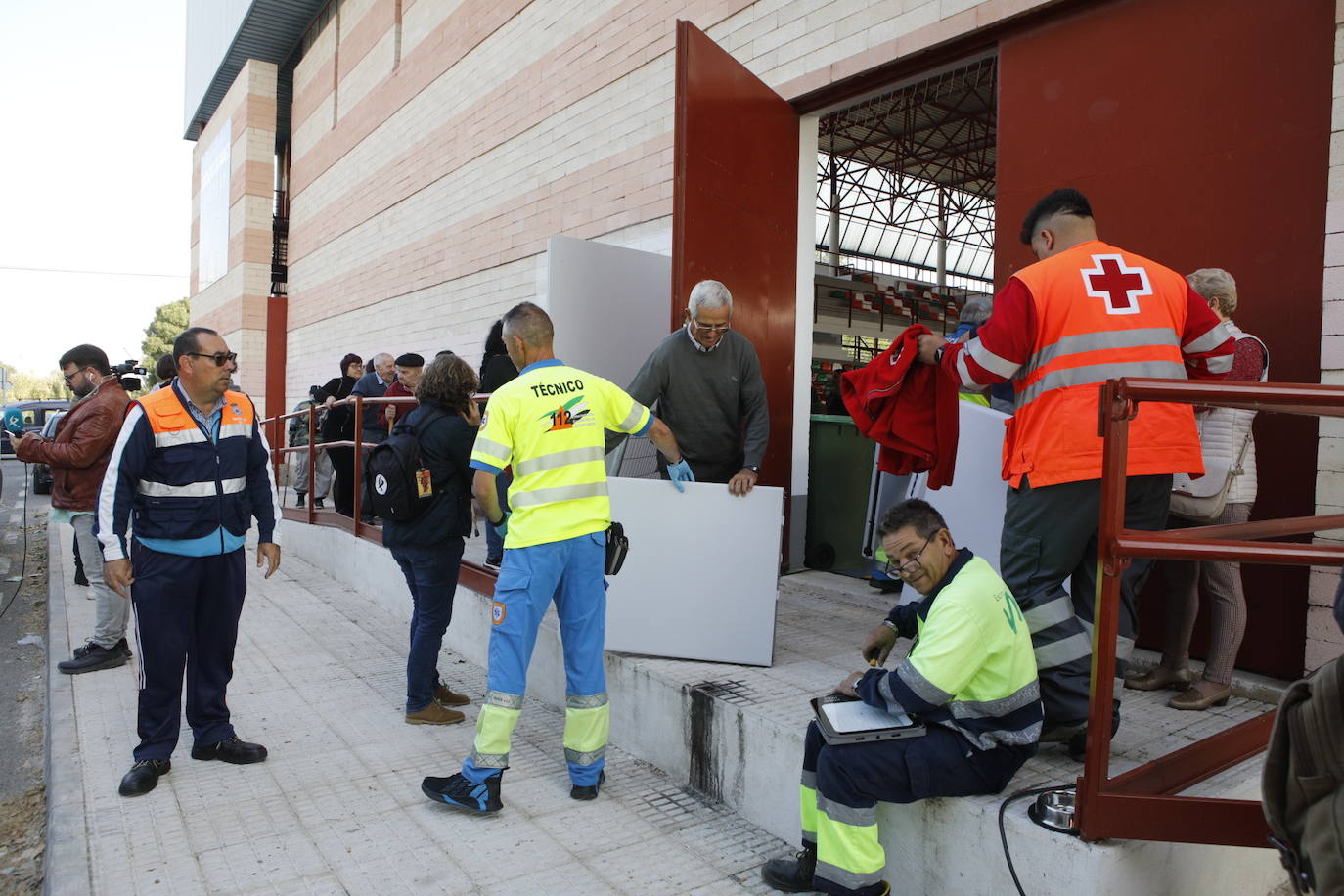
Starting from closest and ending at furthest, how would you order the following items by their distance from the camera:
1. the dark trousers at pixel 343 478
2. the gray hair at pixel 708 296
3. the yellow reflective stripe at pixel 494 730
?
the yellow reflective stripe at pixel 494 730
the gray hair at pixel 708 296
the dark trousers at pixel 343 478

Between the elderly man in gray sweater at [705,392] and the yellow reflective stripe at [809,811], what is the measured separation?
1.68 metres

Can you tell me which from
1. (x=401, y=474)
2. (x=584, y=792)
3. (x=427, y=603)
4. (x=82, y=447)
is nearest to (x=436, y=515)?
(x=401, y=474)

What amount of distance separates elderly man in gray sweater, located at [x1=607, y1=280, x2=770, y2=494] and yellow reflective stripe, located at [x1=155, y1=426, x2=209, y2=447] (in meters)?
1.82

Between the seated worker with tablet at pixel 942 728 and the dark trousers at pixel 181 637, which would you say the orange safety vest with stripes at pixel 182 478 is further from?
the seated worker with tablet at pixel 942 728

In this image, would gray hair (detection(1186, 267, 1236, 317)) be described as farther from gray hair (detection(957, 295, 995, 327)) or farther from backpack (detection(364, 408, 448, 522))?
backpack (detection(364, 408, 448, 522))

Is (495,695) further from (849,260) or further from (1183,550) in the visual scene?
(849,260)

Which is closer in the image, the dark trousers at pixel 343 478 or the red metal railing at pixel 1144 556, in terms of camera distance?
the red metal railing at pixel 1144 556

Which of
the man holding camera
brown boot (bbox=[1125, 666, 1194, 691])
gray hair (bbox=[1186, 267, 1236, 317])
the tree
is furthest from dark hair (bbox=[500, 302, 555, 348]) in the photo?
the tree

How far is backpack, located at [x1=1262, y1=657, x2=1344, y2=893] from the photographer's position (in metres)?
1.34

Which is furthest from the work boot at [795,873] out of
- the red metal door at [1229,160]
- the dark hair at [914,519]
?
the red metal door at [1229,160]

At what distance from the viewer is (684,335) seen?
13.6ft

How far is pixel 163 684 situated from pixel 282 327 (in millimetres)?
16176

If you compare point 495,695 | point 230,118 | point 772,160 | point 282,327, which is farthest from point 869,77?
point 230,118

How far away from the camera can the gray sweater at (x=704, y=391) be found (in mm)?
4148
